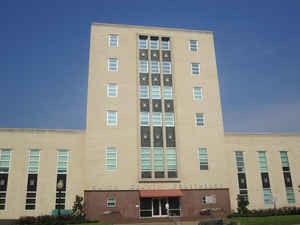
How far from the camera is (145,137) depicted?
36.5 m

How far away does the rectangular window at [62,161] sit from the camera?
116ft

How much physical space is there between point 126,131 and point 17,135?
12022 millimetres

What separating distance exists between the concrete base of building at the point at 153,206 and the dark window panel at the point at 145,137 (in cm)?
528

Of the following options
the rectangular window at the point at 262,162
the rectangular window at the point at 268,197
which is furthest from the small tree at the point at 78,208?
the rectangular window at the point at 262,162

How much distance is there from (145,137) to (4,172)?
15473mm

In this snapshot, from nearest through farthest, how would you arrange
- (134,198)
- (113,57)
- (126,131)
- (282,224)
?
1. (282,224)
2. (134,198)
3. (126,131)
4. (113,57)

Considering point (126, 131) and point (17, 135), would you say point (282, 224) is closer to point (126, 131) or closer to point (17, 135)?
point (126, 131)

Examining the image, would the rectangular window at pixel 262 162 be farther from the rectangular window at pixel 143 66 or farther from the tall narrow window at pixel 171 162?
the rectangular window at pixel 143 66

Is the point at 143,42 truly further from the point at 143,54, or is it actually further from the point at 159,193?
the point at 159,193

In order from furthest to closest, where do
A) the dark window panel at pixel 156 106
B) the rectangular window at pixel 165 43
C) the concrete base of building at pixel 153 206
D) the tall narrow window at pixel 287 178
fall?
the rectangular window at pixel 165 43 → the tall narrow window at pixel 287 178 → the dark window panel at pixel 156 106 → the concrete base of building at pixel 153 206

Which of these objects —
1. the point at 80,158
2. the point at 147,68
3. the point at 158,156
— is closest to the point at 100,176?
the point at 80,158

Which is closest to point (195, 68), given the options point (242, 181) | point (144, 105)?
point (144, 105)

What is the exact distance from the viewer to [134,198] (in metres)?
34.0

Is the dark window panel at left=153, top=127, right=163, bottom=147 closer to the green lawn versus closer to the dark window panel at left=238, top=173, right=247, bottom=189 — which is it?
the dark window panel at left=238, top=173, right=247, bottom=189
